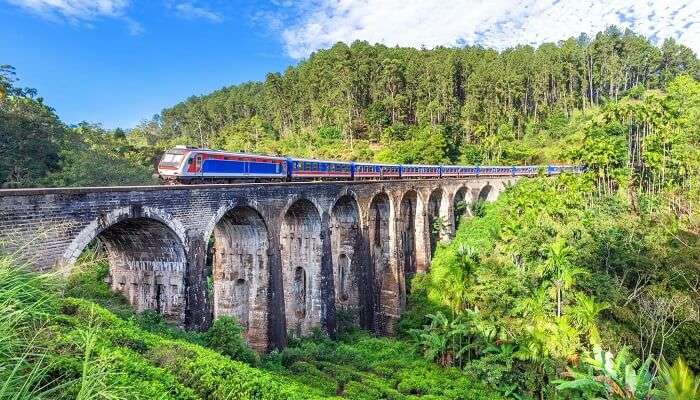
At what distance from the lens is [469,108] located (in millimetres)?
66938

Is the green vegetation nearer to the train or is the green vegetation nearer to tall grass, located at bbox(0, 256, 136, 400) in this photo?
the train

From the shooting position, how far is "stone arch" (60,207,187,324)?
13.9 metres

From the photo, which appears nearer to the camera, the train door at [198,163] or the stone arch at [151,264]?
the stone arch at [151,264]

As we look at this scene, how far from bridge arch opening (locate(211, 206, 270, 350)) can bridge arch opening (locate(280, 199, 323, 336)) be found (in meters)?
3.42

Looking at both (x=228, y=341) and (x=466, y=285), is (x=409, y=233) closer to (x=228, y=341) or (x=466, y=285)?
(x=466, y=285)

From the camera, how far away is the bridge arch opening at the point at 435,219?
133 feet

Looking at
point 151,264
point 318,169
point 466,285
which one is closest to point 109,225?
point 151,264

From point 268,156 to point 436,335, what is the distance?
11.8 metres

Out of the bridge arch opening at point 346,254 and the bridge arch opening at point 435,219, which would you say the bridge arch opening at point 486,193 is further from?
the bridge arch opening at point 346,254

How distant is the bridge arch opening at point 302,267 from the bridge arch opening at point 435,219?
19.0 metres

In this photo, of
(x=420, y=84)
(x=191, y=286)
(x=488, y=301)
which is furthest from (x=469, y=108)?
(x=191, y=286)

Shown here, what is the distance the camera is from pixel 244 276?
62.3 ft

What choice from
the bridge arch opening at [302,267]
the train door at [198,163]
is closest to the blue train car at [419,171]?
the bridge arch opening at [302,267]

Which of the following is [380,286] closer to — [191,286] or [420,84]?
[191,286]
